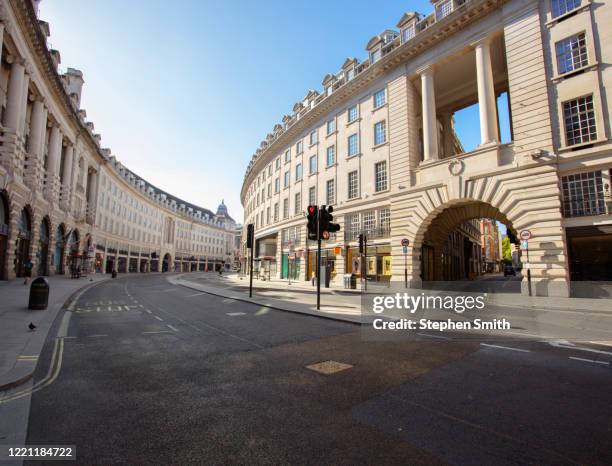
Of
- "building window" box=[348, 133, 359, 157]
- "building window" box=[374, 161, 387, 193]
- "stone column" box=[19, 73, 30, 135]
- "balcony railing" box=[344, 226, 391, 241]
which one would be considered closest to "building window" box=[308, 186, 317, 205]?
"building window" box=[348, 133, 359, 157]

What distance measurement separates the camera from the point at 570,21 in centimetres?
1750

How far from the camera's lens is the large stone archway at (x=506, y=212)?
1647 centimetres

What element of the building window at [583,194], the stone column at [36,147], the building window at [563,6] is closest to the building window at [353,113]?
the building window at [563,6]

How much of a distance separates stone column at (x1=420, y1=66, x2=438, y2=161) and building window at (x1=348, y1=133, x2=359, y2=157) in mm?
7086

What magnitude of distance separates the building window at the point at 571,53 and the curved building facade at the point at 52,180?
1330 inches

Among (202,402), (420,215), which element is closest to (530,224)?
(420,215)

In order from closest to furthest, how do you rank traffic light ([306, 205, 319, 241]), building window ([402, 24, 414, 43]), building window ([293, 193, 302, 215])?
traffic light ([306, 205, 319, 241]) < building window ([402, 24, 414, 43]) < building window ([293, 193, 302, 215])

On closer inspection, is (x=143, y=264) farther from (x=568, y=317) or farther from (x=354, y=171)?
(x=568, y=317)

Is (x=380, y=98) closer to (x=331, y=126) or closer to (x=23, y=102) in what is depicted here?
(x=331, y=126)

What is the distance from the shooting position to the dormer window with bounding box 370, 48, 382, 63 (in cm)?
2837

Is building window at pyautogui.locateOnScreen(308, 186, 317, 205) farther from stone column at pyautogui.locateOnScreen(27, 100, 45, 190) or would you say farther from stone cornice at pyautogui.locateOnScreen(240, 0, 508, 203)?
stone column at pyautogui.locateOnScreen(27, 100, 45, 190)

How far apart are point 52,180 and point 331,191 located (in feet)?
91.9

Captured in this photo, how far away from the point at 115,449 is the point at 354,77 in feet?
105

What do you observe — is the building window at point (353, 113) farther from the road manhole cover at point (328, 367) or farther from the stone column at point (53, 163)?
the stone column at point (53, 163)
